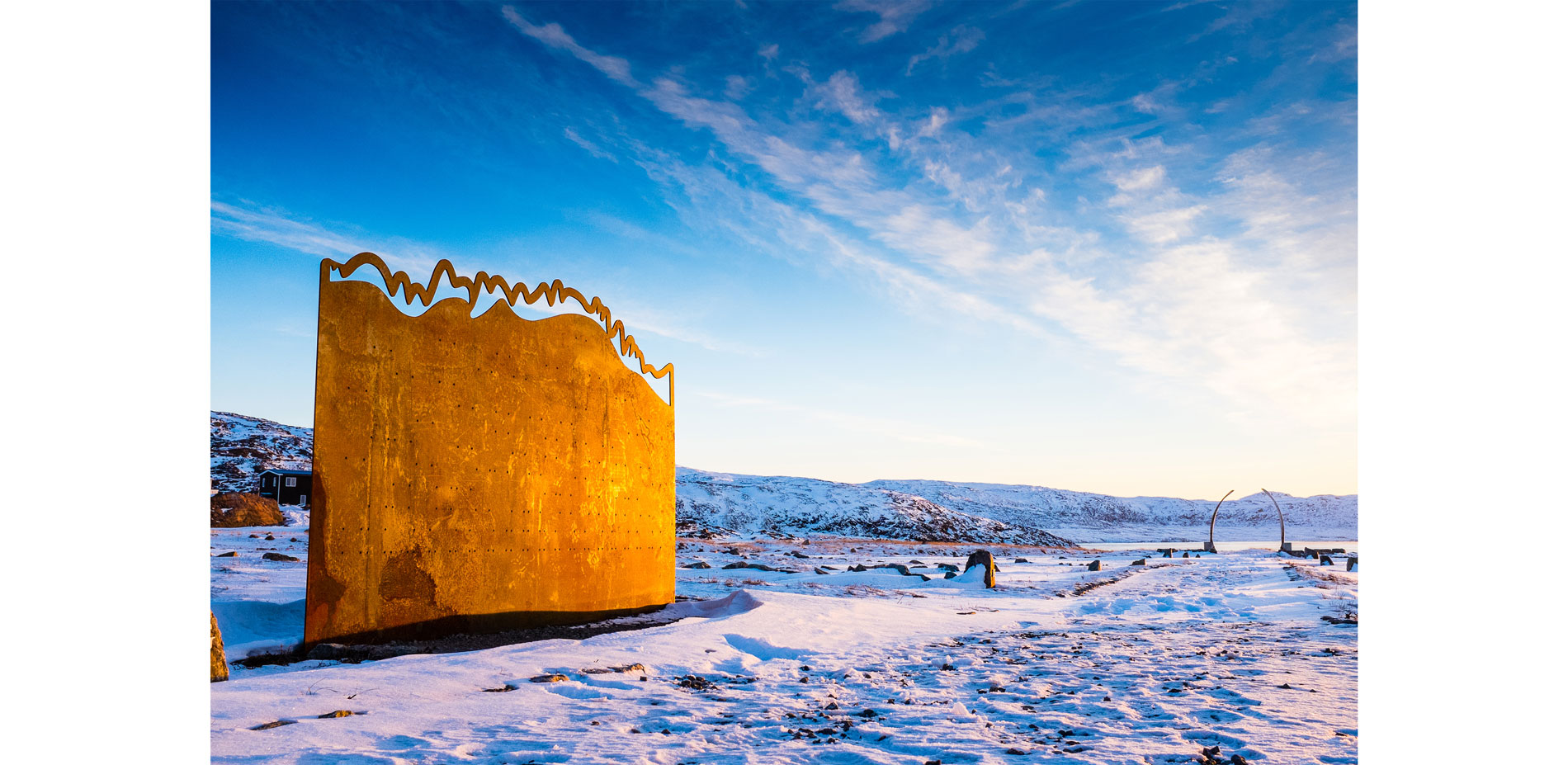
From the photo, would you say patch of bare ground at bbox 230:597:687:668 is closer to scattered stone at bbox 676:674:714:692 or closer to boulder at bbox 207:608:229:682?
boulder at bbox 207:608:229:682

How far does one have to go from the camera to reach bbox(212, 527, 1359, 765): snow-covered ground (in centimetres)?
316

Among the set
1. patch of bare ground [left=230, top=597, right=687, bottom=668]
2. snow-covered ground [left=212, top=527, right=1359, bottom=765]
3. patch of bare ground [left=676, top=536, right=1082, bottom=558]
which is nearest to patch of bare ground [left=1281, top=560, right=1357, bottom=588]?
snow-covered ground [left=212, top=527, right=1359, bottom=765]

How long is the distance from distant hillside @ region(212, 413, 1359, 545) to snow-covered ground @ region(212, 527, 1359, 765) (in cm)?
2151

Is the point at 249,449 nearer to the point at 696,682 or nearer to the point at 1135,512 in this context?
the point at 696,682

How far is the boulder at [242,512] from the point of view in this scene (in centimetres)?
1795

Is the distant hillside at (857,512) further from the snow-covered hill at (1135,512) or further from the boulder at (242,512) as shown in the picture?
the boulder at (242,512)

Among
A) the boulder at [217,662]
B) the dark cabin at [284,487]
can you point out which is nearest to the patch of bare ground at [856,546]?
the dark cabin at [284,487]

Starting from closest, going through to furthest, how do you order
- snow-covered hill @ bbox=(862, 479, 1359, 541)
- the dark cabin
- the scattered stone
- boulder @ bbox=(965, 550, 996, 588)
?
the scattered stone
boulder @ bbox=(965, 550, 996, 588)
the dark cabin
snow-covered hill @ bbox=(862, 479, 1359, 541)

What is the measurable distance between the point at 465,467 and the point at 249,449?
35811mm

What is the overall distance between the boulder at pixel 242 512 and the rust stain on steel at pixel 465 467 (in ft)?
49.0
